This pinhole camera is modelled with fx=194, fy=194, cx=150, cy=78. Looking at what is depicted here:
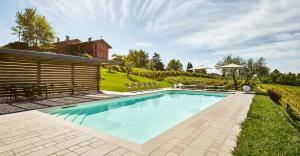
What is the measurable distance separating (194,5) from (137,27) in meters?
6.96

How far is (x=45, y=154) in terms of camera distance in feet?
12.0

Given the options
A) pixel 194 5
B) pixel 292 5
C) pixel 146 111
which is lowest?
pixel 146 111

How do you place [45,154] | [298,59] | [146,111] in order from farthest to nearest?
[298,59] → [146,111] → [45,154]

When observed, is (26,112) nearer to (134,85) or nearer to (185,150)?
(185,150)

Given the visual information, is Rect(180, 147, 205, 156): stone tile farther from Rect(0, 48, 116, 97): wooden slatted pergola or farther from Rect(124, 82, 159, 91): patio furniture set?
Rect(124, 82, 159, 91): patio furniture set

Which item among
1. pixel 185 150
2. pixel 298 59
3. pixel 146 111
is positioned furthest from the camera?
pixel 298 59

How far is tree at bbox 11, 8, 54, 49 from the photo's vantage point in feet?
99.5

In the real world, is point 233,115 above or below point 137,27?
below

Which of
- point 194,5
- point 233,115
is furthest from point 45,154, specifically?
point 194,5

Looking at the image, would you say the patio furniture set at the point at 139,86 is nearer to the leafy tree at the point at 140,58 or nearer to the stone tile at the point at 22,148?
the stone tile at the point at 22,148

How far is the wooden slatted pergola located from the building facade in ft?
85.0

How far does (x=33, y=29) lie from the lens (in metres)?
31.0

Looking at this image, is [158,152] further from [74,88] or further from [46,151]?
[74,88]

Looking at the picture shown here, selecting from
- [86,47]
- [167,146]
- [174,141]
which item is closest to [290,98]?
[174,141]
